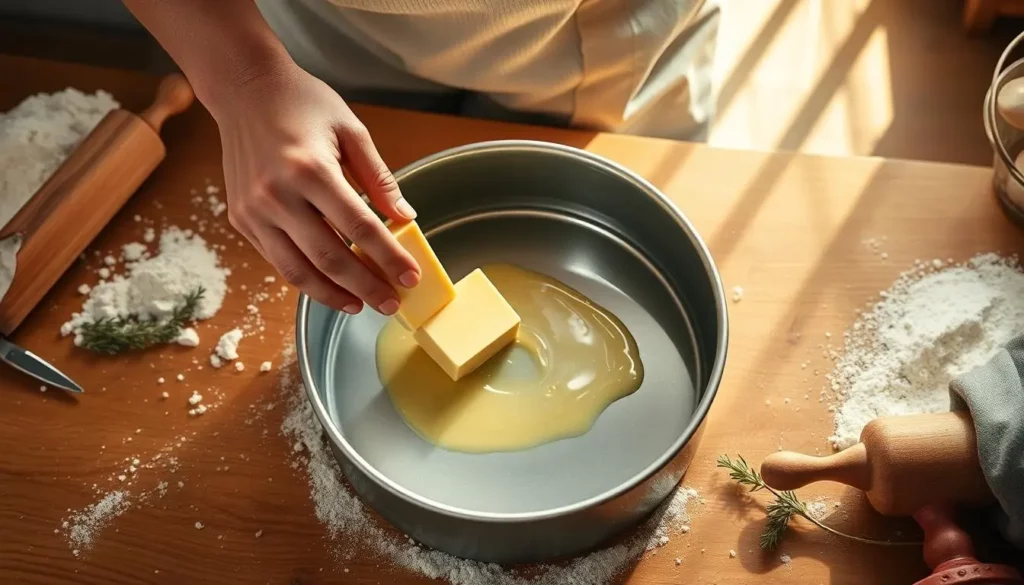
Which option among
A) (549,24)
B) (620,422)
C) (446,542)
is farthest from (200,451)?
(549,24)

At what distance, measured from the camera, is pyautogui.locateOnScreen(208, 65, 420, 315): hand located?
692 millimetres

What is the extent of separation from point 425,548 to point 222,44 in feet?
1.50

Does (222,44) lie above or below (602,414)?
above

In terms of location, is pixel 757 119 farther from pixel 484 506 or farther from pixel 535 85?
pixel 484 506

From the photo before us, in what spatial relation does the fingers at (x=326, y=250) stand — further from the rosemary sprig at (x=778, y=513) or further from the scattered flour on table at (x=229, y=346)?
the rosemary sprig at (x=778, y=513)

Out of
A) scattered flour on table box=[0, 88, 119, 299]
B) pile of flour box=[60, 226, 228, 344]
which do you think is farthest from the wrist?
scattered flour on table box=[0, 88, 119, 299]

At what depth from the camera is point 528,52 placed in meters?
0.89

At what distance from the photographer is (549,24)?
863mm

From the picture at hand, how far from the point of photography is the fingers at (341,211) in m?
0.69

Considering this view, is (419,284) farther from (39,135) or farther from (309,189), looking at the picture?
(39,135)

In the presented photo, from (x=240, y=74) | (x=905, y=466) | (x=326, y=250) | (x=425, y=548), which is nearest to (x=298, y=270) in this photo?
(x=326, y=250)

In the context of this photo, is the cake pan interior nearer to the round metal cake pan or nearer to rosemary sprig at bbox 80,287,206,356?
the round metal cake pan

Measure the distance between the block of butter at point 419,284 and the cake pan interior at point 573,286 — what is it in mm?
85

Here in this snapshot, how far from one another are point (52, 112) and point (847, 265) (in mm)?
865
